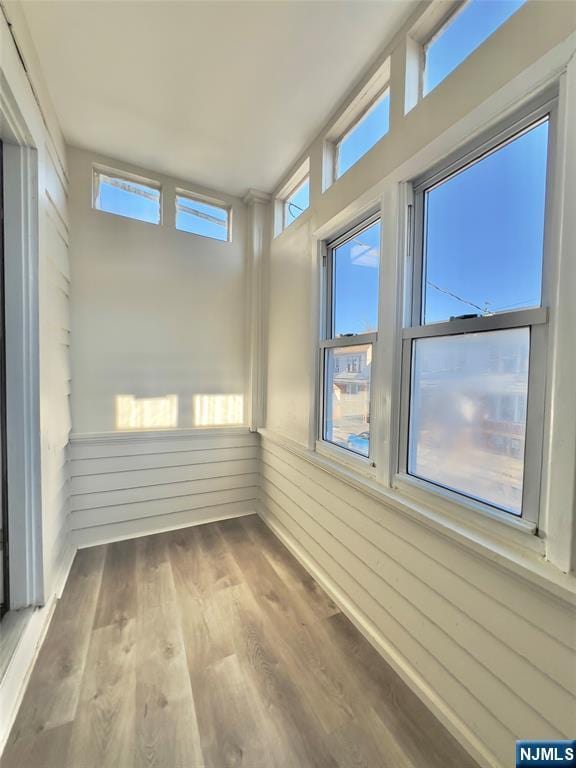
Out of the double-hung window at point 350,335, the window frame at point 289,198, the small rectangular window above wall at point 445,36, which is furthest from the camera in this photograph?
the window frame at point 289,198

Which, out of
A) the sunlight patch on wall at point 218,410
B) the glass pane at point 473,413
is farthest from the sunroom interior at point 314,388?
the sunlight patch on wall at point 218,410

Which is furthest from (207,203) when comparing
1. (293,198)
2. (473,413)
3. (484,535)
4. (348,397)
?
(484,535)

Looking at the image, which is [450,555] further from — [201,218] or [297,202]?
[201,218]

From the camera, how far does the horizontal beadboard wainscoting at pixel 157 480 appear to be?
230 centimetres

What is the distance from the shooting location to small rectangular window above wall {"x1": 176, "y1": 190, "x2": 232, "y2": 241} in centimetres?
260

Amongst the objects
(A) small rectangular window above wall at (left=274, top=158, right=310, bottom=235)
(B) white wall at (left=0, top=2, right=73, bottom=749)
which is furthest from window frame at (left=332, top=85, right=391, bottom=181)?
(B) white wall at (left=0, top=2, right=73, bottom=749)

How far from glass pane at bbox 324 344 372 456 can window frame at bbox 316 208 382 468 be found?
0.03 metres

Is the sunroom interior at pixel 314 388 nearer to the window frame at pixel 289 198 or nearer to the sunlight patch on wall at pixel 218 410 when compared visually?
the window frame at pixel 289 198

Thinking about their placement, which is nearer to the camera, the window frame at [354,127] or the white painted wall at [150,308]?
the window frame at [354,127]

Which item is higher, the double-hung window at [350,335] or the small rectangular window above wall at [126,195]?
the small rectangular window above wall at [126,195]

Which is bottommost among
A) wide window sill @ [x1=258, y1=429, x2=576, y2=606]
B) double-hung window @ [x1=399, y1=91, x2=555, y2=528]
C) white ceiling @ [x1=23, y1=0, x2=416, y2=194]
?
wide window sill @ [x1=258, y1=429, x2=576, y2=606]

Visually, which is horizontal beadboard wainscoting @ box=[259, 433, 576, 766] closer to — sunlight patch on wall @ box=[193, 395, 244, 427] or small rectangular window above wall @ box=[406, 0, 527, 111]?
sunlight patch on wall @ box=[193, 395, 244, 427]

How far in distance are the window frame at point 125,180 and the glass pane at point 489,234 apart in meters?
2.12

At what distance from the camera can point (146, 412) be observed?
2498 millimetres
